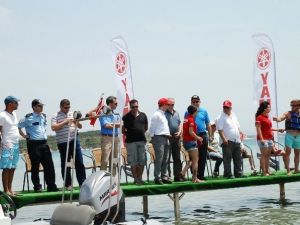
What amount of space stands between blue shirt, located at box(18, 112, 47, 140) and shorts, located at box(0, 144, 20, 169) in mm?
480

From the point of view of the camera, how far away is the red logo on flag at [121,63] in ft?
54.1

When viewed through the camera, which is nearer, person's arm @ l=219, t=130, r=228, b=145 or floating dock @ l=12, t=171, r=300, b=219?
floating dock @ l=12, t=171, r=300, b=219

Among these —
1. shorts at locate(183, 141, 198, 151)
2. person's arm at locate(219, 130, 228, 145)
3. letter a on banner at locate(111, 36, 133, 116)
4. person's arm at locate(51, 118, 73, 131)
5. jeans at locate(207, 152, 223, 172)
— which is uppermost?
letter a on banner at locate(111, 36, 133, 116)

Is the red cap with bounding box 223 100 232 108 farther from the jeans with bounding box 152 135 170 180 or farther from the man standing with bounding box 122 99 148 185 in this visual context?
the man standing with bounding box 122 99 148 185

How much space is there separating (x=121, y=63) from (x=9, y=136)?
6105 millimetres

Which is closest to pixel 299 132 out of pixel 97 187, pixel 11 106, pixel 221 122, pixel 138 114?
pixel 221 122

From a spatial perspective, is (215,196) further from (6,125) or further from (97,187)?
(97,187)

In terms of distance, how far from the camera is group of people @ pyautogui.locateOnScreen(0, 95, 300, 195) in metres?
11.2

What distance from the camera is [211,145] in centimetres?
1541

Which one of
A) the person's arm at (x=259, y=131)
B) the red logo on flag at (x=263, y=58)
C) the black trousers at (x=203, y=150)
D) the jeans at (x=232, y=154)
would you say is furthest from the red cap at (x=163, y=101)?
the red logo on flag at (x=263, y=58)

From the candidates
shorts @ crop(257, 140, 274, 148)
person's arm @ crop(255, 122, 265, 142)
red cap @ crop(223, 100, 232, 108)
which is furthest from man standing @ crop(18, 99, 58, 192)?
shorts @ crop(257, 140, 274, 148)

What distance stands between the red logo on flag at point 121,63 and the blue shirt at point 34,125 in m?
5.11

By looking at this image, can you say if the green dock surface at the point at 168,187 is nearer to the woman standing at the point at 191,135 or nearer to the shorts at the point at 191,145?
the woman standing at the point at 191,135

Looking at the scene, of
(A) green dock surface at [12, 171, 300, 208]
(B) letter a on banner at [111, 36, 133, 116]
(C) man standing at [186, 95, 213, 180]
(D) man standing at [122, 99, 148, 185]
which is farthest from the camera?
(B) letter a on banner at [111, 36, 133, 116]
